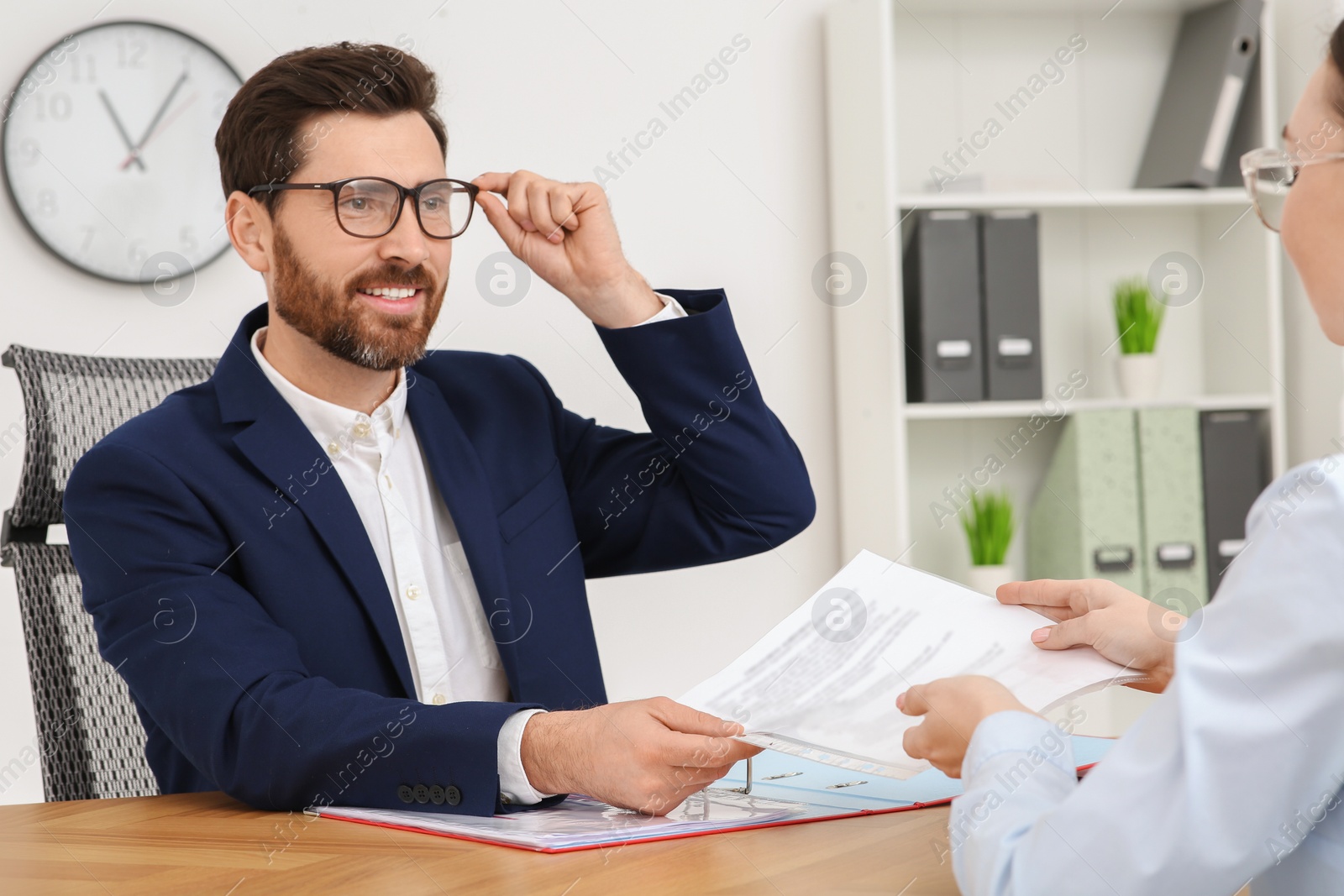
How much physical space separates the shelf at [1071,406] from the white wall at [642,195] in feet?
1.00

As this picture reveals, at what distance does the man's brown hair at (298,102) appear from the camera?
1.46 m

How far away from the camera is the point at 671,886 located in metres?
0.72

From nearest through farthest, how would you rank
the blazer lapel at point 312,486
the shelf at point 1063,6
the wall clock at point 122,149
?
1. the blazer lapel at point 312,486
2. the wall clock at point 122,149
3. the shelf at point 1063,6

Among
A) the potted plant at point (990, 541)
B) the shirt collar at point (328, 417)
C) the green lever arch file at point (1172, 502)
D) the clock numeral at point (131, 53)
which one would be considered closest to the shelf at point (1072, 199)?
the green lever arch file at point (1172, 502)

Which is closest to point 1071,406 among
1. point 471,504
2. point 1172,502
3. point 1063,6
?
point 1172,502

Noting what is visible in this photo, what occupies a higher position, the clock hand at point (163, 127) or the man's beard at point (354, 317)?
the clock hand at point (163, 127)

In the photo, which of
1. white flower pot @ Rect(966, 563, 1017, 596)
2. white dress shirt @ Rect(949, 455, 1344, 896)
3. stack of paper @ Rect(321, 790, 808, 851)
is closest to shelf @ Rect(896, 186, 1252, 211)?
white flower pot @ Rect(966, 563, 1017, 596)

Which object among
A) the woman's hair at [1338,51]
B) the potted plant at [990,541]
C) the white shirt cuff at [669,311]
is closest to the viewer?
the woman's hair at [1338,51]

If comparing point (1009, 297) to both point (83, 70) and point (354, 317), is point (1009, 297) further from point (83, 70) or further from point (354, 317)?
point (83, 70)

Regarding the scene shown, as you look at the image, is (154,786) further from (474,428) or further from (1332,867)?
(1332,867)

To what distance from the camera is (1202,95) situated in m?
2.83

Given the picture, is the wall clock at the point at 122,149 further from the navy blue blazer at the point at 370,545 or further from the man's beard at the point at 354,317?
the man's beard at the point at 354,317

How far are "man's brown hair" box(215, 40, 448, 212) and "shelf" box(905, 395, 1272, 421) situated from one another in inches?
59.9

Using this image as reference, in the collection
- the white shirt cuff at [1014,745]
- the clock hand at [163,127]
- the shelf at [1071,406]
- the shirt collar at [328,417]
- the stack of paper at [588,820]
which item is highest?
the clock hand at [163,127]
